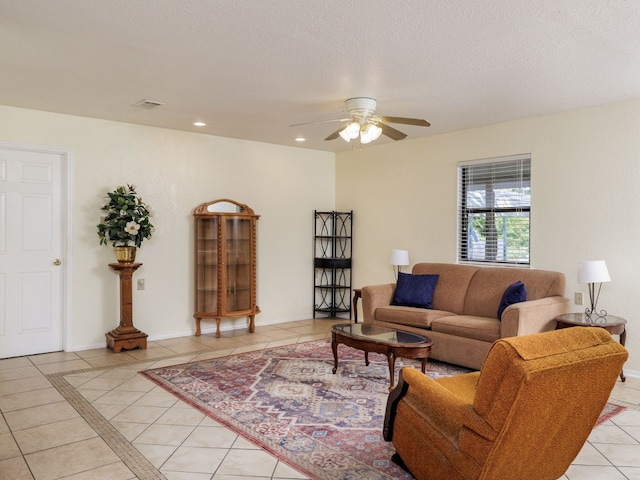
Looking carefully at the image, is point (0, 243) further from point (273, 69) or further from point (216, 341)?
point (273, 69)

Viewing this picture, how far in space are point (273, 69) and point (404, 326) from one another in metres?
2.78

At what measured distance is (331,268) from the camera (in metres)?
7.04

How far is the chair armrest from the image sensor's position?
6.55 ft

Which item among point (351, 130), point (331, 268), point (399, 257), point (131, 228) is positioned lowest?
point (331, 268)

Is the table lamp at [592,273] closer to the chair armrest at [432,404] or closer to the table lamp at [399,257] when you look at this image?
the table lamp at [399,257]

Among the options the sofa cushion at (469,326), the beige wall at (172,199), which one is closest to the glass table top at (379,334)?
the sofa cushion at (469,326)

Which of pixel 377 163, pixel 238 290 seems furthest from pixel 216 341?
pixel 377 163

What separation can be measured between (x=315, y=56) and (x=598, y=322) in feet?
10.1

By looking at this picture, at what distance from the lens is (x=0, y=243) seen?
15.9 ft

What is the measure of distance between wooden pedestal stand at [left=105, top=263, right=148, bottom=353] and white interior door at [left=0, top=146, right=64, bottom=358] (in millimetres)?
582

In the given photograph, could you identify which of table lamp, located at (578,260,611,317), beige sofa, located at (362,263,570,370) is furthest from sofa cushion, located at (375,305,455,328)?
table lamp, located at (578,260,611,317)

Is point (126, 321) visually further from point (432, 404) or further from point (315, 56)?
point (432, 404)

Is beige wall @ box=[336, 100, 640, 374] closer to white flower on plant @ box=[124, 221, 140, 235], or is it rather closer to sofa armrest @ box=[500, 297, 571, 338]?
sofa armrest @ box=[500, 297, 571, 338]

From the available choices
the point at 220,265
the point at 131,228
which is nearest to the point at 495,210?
the point at 220,265
